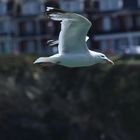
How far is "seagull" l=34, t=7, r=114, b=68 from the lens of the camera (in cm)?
1360

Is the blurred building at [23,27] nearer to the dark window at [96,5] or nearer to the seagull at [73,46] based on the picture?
the dark window at [96,5]

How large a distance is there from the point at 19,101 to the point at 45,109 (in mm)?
1690

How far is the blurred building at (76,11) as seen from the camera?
59.4m

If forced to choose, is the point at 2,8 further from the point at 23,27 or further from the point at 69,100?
the point at 69,100

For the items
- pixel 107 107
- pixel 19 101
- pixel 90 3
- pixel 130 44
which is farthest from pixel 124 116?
pixel 90 3

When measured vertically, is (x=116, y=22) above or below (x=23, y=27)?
above

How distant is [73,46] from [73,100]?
33.9 meters

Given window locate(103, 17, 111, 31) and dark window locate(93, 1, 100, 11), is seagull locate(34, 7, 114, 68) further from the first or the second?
window locate(103, 17, 111, 31)

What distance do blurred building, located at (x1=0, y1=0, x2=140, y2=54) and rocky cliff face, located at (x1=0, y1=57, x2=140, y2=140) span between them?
8.94 meters

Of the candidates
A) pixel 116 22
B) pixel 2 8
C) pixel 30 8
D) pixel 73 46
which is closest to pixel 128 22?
pixel 116 22

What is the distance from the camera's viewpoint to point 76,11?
58.0 meters

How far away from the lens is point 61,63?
13508 mm

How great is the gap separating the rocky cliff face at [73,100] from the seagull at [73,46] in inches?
1289

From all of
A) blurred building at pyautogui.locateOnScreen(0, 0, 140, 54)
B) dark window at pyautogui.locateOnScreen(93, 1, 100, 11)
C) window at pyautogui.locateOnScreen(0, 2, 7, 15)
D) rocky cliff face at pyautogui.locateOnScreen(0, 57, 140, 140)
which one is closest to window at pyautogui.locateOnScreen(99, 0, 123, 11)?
blurred building at pyautogui.locateOnScreen(0, 0, 140, 54)
